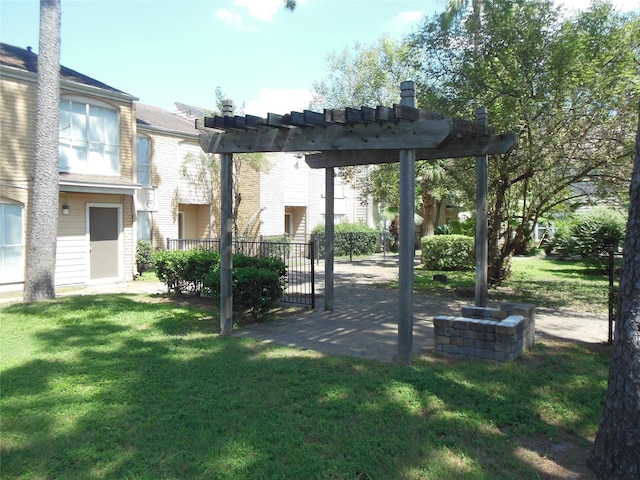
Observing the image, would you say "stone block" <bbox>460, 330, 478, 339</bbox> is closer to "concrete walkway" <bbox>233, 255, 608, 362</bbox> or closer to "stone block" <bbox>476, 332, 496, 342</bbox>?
"stone block" <bbox>476, 332, 496, 342</bbox>

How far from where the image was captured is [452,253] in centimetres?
1736

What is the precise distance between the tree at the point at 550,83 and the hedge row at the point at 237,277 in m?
5.01

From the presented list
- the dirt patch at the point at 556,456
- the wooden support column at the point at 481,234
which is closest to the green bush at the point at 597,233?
the wooden support column at the point at 481,234

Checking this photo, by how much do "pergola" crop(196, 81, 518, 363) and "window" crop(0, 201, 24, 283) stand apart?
27.0ft

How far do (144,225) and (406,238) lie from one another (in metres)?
15.2

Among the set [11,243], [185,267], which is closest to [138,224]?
[11,243]

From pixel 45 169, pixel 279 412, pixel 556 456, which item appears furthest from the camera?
pixel 45 169

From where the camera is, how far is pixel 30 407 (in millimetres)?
4242

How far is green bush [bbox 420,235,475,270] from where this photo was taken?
17203 millimetres

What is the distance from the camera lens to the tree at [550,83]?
8617 mm

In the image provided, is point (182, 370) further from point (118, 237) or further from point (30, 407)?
point (118, 237)

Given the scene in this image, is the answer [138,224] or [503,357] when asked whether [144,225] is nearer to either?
[138,224]

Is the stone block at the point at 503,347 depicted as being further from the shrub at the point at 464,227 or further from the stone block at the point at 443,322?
the shrub at the point at 464,227

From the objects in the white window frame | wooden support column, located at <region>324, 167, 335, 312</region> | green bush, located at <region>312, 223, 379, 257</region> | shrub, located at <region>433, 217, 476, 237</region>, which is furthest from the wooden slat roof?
green bush, located at <region>312, 223, 379, 257</region>
